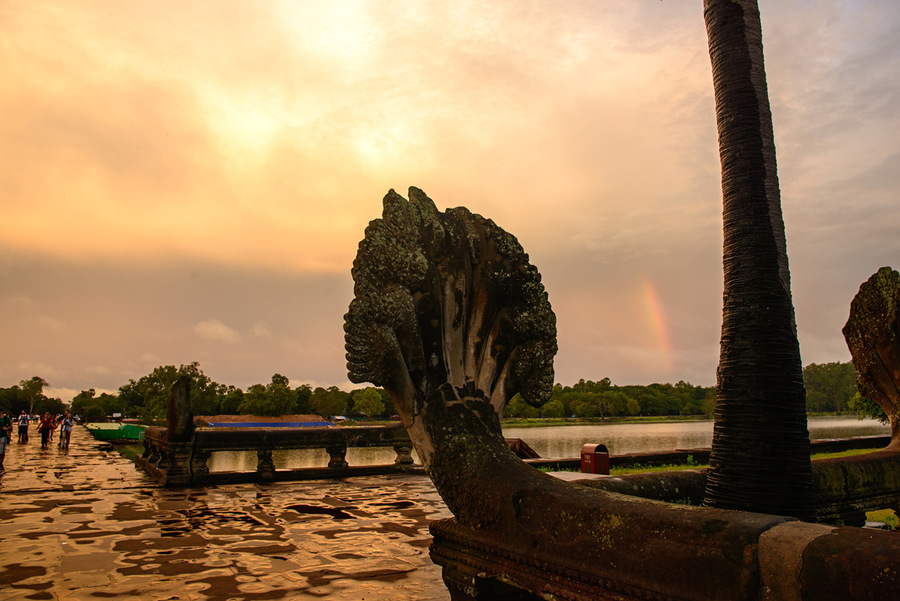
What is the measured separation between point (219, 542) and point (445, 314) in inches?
163

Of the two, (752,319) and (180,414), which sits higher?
(752,319)

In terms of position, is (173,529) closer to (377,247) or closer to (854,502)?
(377,247)

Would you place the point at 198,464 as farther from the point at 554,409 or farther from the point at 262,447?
the point at 554,409

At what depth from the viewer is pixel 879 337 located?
690 cm

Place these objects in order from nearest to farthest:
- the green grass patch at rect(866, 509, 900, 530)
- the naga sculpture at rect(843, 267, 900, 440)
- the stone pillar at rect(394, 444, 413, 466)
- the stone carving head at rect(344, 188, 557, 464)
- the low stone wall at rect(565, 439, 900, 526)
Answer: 1. the stone carving head at rect(344, 188, 557, 464)
2. the low stone wall at rect(565, 439, 900, 526)
3. the naga sculpture at rect(843, 267, 900, 440)
4. the green grass patch at rect(866, 509, 900, 530)
5. the stone pillar at rect(394, 444, 413, 466)

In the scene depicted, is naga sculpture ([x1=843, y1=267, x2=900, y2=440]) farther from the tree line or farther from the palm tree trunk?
the tree line

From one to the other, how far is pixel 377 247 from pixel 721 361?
268 centimetres

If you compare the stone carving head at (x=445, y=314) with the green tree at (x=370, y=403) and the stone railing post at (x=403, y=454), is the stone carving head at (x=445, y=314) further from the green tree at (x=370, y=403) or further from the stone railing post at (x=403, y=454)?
the green tree at (x=370, y=403)

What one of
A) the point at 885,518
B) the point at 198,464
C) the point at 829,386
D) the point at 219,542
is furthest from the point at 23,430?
the point at 829,386

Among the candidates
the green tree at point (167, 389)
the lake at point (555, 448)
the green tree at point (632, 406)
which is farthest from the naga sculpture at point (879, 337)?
the green tree at point (632, 406)

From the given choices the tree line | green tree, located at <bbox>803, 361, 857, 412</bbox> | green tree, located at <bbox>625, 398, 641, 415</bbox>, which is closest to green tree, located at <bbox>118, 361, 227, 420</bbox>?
the tree line

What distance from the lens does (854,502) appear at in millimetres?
5496

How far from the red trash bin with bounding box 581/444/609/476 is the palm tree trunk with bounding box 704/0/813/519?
532 centimetres

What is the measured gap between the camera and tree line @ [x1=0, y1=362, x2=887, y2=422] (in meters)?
60.7
